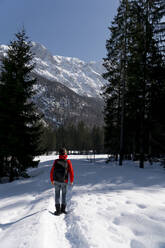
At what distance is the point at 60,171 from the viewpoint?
541 centimetres

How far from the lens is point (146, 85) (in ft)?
46.5

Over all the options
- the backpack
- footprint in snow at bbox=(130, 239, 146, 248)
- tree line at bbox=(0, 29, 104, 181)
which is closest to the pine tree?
tree line at bbox=(0, 29, 104, 181)

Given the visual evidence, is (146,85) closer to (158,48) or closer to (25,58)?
(158,48)

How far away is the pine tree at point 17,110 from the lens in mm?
12592

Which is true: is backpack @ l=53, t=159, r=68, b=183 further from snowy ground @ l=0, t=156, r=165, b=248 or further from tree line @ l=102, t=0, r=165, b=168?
tree line @ l=102, t=0, r=165, b=168

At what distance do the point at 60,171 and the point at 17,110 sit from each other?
9.57m

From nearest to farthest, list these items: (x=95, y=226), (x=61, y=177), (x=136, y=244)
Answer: (x=136, y=244) → (x=95, y=226) → (x=61, y=177)

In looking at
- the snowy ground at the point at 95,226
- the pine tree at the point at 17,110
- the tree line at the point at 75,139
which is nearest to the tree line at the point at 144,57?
the snowy ground at the point at 95,226

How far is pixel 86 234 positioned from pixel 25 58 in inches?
585

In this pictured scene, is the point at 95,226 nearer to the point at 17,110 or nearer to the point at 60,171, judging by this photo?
the point at 60,171

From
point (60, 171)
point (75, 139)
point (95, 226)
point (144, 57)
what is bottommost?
point (95, 226)

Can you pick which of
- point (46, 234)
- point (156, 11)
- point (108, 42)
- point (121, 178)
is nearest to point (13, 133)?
point (121, 178)

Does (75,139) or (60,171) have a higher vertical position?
(60,171)

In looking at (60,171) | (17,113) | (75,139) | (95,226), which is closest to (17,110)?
(17,113)
